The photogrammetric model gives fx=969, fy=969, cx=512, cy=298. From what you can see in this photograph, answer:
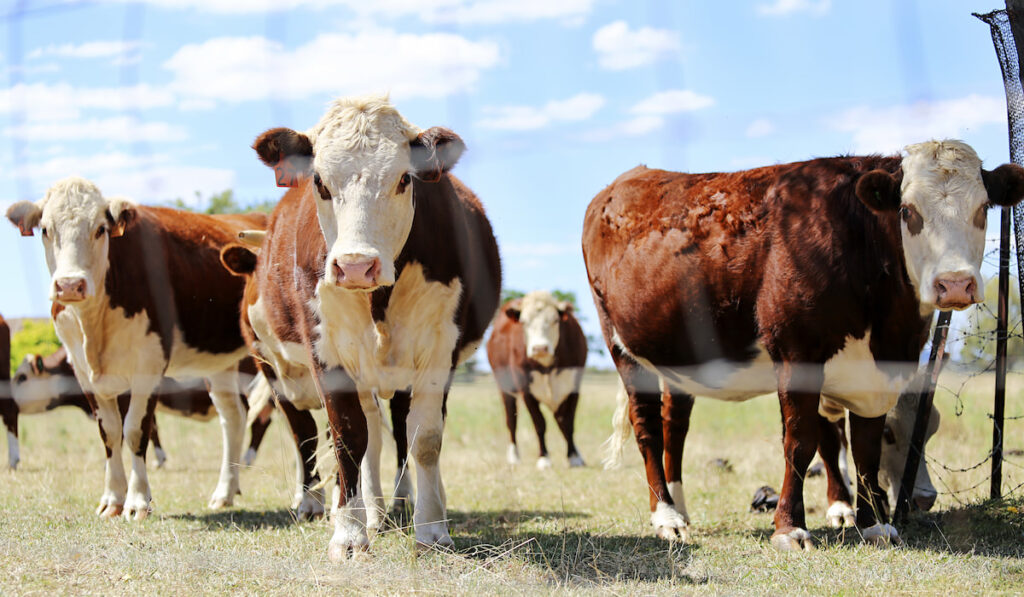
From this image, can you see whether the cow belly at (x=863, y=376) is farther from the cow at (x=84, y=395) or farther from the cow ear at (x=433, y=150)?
the cow at (x=84, y=395)

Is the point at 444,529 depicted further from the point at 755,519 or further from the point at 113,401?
the point at 113,401

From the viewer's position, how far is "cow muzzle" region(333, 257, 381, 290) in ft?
13.1

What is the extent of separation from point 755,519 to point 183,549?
3.52 m

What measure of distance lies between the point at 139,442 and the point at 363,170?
3.29 meters

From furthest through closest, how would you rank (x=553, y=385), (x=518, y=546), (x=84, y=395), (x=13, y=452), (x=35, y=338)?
(x=35, y=338) → (x=553, y=385) → (x=84, y=395) → (x=13, y=452) → (x=518, y=546)

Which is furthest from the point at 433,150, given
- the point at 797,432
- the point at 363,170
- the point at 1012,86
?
the point at 1012,86

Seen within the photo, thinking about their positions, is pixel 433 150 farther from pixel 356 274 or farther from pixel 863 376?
pixel 863 376

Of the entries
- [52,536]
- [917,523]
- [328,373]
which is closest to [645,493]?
[917,523]

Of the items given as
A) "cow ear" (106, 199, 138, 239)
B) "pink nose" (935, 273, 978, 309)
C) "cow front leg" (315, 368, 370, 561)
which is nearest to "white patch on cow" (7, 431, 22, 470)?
"cow ear" (106, 199, 138, 239)

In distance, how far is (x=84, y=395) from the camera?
1171cm

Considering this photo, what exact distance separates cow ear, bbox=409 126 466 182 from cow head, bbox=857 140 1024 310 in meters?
2.00

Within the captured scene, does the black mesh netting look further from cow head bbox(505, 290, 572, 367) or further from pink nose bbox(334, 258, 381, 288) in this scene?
cow head bbox(505, 290, 572, 367)

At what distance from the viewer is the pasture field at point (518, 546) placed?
3922mm

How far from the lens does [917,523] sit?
5.61 metres
